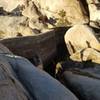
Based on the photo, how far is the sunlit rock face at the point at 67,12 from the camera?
49.5ft

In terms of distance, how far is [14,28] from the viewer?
15.8 m

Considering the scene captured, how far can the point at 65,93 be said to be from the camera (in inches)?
267

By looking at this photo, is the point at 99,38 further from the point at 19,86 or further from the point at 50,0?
the point at 19,86

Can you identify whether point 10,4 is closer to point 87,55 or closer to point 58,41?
point 58,41

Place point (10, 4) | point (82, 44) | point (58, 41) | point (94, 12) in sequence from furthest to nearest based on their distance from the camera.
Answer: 1. point (10, 4)
2. point (94, 12)
3. point (58, 41)
4. point (82, 44)

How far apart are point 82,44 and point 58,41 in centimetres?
115

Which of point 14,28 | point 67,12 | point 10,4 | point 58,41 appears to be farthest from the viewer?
point 10,4

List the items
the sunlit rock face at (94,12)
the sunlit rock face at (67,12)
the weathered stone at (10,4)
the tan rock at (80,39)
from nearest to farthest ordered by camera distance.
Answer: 1. the tan rock at (80,39)
2. the sunlit rock face at (94,12)
3. the sunlit rock face at (67,12)
4. the weathered stone at (10,4)

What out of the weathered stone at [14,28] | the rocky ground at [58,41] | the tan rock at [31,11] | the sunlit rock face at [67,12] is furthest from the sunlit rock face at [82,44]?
the tan rock at [31,11]

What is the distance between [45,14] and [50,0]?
0.78 metres

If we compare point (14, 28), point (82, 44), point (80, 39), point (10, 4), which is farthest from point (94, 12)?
point (10, 4)

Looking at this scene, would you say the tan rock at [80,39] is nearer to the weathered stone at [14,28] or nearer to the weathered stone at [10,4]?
the weathered stone at [14,28]

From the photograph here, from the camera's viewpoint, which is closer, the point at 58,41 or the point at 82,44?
the point at 82,44

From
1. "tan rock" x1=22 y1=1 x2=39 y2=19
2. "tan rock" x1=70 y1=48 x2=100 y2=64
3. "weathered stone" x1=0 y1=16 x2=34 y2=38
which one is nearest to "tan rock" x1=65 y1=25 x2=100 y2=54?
"tan rock" x1=70 y1=48 x2=100 y2=64
